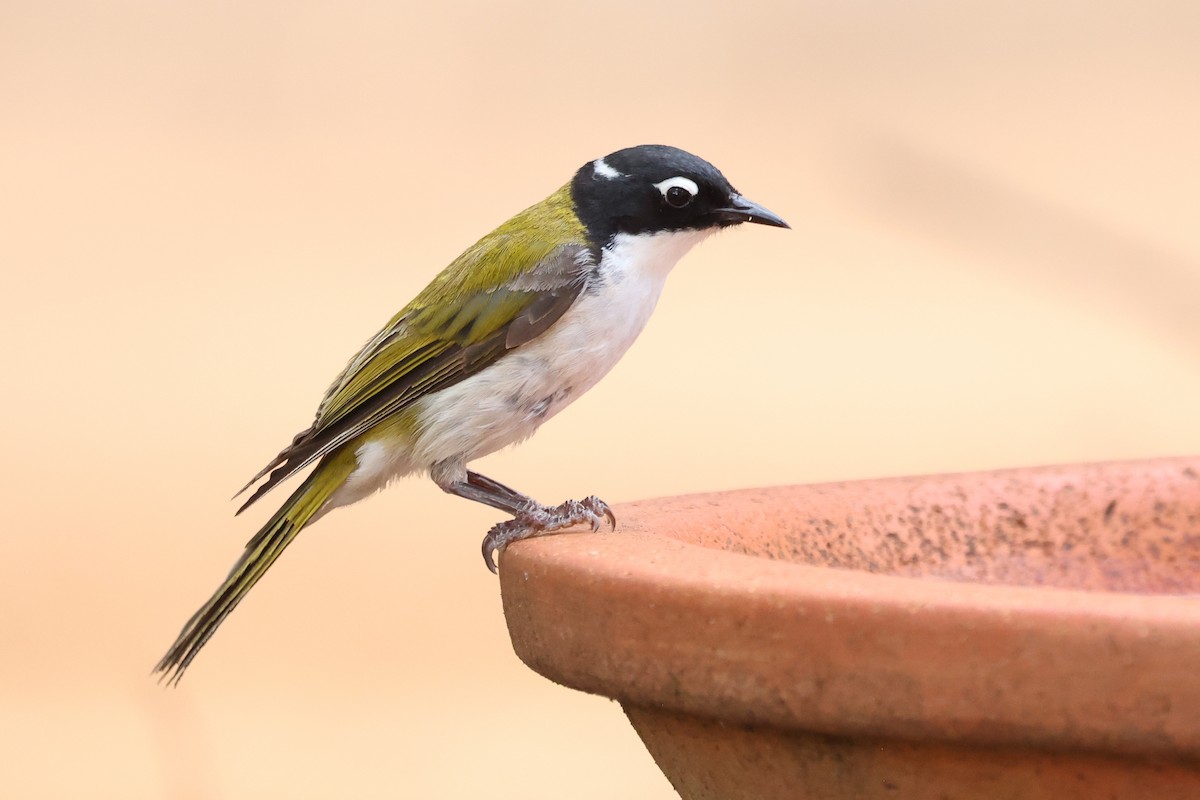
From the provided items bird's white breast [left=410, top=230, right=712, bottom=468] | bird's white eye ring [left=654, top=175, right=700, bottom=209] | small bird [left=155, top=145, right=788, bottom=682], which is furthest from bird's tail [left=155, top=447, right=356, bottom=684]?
bird's white eye ring [left=654, top=175, right=700, bottom=209]

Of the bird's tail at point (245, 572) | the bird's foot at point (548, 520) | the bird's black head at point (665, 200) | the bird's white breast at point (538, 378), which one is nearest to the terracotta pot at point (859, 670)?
the bird's foot at point (548, 520)

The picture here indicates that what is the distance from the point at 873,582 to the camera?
154 centimetres

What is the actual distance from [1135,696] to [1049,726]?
0.09 meters

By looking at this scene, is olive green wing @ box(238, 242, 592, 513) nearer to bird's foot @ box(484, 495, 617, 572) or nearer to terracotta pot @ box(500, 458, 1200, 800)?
bird's foot @ box(484, 495, 617, 572)

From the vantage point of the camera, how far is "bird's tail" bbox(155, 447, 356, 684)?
272 cm

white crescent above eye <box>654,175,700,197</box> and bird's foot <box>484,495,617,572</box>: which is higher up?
white crescent above eye <box>654,175,700,197</box>

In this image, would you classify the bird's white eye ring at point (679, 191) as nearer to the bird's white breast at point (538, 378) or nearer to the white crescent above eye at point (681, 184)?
the white crescent above eye at point (681, 184)

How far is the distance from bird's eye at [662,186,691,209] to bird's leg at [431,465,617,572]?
0.64 metres

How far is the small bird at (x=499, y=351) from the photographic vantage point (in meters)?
2.75

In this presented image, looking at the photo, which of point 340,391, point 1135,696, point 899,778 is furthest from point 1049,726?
point 340,391

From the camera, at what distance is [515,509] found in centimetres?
273

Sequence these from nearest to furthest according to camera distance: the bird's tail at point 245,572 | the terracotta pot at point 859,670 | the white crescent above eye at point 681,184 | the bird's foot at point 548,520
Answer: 1. the terracotta pot at point 859,670
2. the bird's foot at point 548,520
3. the bird's tail at point 245,572
4. the white crescent above eye at point 681,184

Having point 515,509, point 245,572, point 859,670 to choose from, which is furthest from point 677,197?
point 859,670

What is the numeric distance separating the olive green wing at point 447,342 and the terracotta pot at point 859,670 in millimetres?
817
